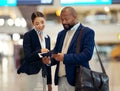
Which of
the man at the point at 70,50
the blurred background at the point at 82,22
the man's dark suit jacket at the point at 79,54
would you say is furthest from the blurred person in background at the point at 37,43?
the blurred background at the point at 82,22

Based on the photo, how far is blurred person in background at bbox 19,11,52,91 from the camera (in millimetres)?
3855

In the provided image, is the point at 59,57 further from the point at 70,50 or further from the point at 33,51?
the point at 33,51

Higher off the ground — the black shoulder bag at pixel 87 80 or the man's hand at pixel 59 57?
the man's hand at pixel 59 57

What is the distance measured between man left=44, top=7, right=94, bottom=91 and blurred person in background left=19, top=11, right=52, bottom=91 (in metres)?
0.25

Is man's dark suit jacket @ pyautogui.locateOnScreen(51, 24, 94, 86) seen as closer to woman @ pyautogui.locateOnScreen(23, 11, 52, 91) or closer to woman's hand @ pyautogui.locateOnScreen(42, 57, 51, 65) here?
woman's hand @ pyautogui.locateOnScreen(42, 57, 51, 65)

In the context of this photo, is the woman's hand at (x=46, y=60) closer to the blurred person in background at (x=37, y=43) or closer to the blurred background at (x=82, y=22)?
the blurred person in background at (x=37, y=43)

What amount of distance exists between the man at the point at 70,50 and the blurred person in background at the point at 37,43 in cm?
25

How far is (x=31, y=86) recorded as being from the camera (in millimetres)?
4277

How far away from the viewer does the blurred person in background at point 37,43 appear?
12.6 feet

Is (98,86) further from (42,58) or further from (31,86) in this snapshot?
(31,86)

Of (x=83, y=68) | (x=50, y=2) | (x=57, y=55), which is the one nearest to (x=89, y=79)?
(x=83, y=68)

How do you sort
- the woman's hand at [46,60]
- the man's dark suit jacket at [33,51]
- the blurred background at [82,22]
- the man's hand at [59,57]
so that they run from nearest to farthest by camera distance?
the man's hand at [59,57] < the woman's hand at [46,60] < the man's dark suit jacket at [33,51] < the blurred background at [82,22]

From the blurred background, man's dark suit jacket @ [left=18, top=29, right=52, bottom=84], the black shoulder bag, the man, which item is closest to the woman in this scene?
man's dark suit jacket @ [left=18, top=29, right=52, bottom=84]

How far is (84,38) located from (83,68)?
289mm
